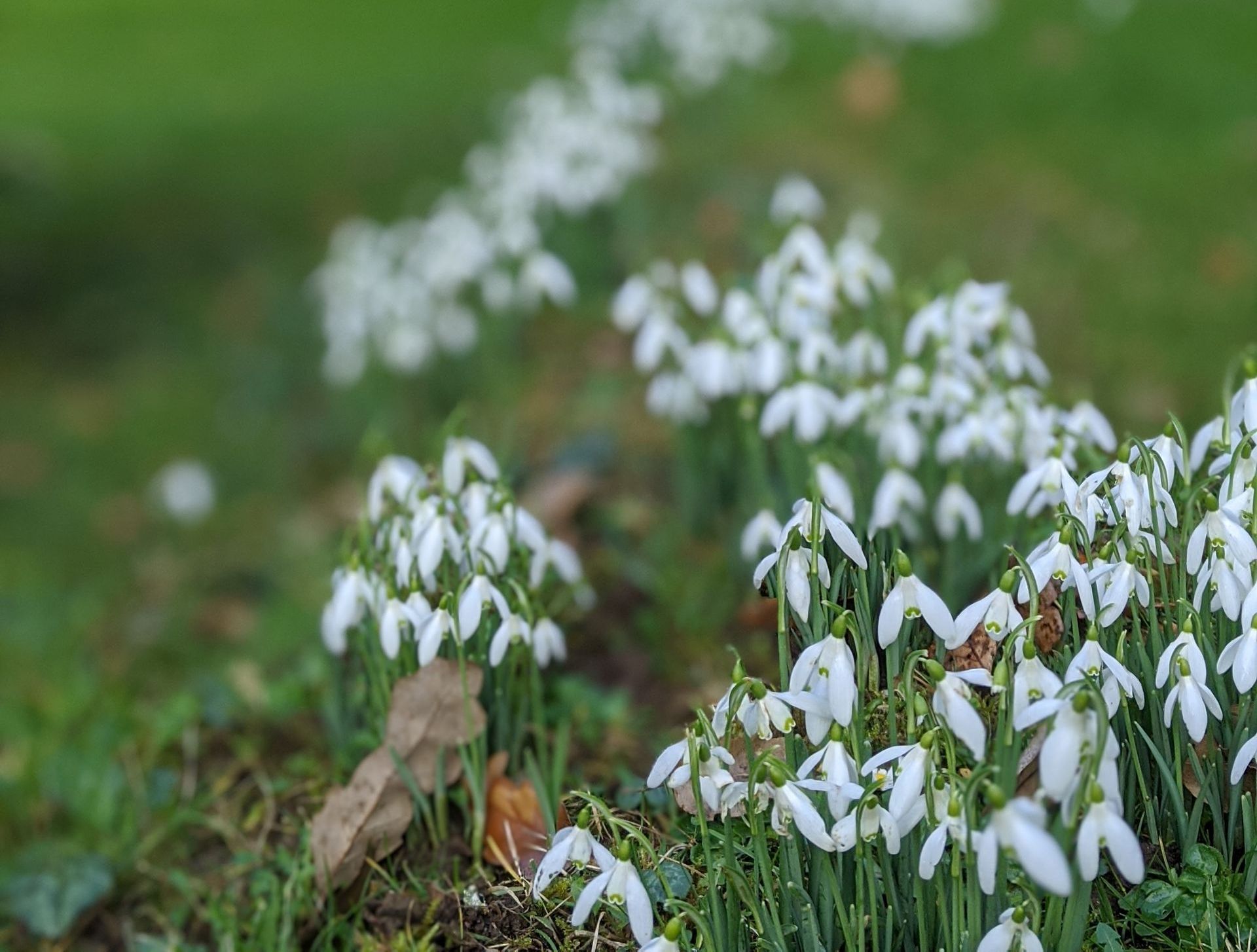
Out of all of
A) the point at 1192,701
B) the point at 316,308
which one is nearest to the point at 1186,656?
the point at 1192,701

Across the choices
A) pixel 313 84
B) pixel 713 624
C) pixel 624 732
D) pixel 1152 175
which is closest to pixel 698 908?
pixel 624 732

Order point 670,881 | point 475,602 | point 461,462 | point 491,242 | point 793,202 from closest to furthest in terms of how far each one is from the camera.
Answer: point 670,881 → point 475,602 → point 461,462 → point 793,202 → point 491,242

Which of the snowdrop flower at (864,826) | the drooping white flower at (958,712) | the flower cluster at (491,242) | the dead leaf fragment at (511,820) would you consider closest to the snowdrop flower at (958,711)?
the drooping white flower at (958,712)

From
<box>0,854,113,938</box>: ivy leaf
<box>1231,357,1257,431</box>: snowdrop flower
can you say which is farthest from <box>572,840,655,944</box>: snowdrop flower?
<box>0,854,113,938</box>: ivy leaf

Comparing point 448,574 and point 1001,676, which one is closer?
point 1001,676

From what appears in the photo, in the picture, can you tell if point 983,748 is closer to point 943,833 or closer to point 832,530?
point 943,833
